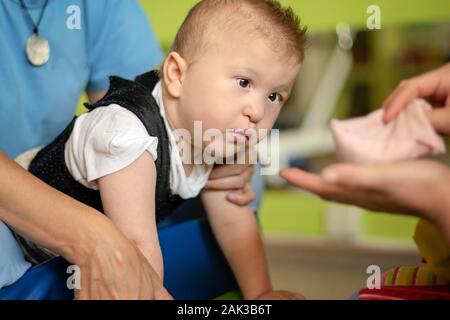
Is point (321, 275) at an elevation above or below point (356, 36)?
below

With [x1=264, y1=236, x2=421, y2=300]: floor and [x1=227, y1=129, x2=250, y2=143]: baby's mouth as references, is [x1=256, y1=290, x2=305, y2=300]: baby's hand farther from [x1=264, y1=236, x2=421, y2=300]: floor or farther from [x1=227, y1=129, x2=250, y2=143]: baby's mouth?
[x1=264, y1=236, x2=421, y2=300]: floor

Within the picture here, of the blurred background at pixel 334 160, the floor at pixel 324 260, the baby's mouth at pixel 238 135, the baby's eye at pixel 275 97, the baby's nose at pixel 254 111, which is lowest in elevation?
the floor at pixel 324 260

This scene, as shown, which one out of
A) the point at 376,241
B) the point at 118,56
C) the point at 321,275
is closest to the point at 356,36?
→ the point at 376,241

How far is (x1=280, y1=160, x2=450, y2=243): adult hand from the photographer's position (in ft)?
1.35

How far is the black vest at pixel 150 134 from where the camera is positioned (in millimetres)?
535

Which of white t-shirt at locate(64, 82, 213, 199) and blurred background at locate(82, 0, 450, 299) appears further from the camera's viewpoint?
blurred background at locate(82, 0, 450, 299)

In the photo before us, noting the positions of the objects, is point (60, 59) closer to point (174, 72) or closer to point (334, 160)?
point (174, 72)

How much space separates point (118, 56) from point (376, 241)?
3.02 ft

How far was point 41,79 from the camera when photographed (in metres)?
0.64

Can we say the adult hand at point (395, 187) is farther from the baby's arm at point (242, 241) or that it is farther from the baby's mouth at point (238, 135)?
the baby's arm at point (242, 241)

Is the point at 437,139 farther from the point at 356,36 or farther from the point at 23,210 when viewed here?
the point at 356,36

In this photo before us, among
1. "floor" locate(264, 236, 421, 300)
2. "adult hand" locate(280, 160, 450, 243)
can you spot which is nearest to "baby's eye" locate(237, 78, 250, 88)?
"adult hand" locate(280, 160, 450, 243)

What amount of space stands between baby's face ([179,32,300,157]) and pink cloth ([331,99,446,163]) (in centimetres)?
8

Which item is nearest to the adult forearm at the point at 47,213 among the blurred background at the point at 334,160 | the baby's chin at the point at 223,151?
the baby's chin at the point at 223,151
